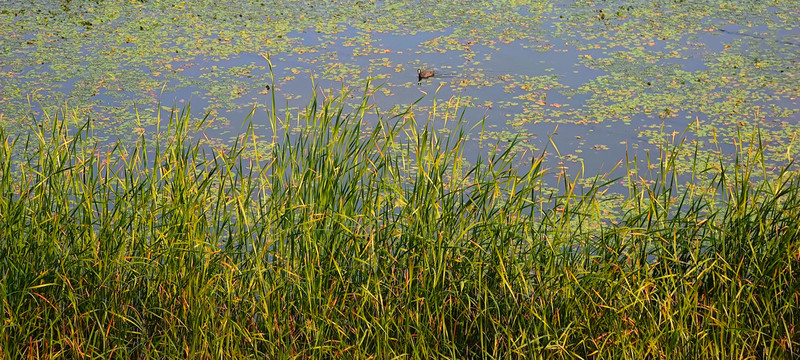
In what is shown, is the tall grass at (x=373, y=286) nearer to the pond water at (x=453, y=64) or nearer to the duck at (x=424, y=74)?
the pond water at (x=453, y=64)

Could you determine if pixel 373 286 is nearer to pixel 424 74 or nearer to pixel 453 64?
pixel 424 74

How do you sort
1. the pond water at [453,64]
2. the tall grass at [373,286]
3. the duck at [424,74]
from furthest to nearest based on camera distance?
1. the duck at [424,74]
2. the pond water at [453,64]
3. the tall grass at [373,286]

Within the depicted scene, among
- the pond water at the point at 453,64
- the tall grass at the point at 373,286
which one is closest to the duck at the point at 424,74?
the pond water at the point at 453,64

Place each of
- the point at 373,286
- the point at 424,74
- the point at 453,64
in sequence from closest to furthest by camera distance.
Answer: the point at 373,286, the point at 424,74, the point at 453,64

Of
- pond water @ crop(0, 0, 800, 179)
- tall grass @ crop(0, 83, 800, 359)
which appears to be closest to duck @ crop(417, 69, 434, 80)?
pond water @ crop(0, 0, 800, 179)

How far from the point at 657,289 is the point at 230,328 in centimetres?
105

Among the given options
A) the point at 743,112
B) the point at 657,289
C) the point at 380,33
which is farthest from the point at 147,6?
the point at 657,289

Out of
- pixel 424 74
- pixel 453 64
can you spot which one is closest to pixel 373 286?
pixel 424 74

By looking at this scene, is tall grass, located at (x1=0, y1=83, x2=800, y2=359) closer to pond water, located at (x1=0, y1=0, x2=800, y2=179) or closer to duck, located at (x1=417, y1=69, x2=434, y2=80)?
pond water, located at (x1=0, y1=0, x2=800, y2=179)

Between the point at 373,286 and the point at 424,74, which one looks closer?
the point at 373,286

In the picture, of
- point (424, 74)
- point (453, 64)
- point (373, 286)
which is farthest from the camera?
point (453, 64)

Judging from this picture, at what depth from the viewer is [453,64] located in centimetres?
533

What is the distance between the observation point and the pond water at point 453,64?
14.5 ft

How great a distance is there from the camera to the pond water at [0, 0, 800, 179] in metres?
4.41
